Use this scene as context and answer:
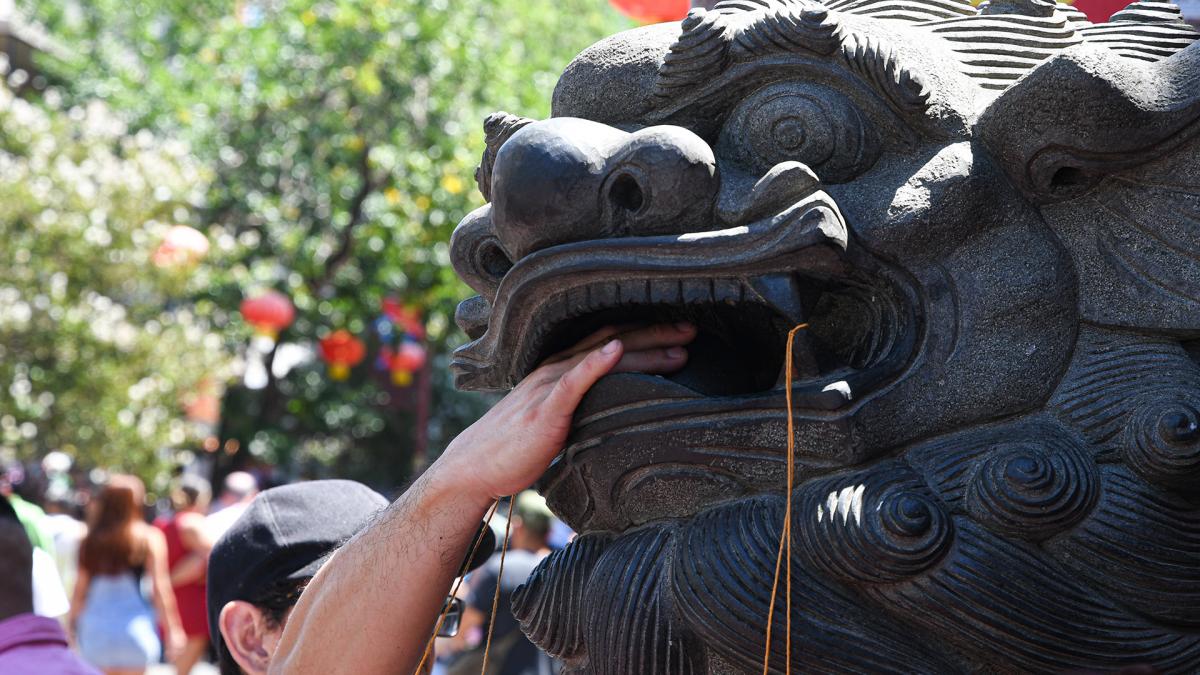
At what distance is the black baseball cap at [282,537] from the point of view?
2529 mm

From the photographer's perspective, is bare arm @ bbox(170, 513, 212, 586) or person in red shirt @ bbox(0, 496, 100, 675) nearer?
person in red shirt @ bbox(0, 496, 100, 675)

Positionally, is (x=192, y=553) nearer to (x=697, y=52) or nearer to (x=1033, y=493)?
(x=697, y=52)

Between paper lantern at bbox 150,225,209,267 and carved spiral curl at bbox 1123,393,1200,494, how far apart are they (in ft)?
39.0

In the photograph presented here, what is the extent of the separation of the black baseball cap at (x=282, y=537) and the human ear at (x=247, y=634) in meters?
0.02

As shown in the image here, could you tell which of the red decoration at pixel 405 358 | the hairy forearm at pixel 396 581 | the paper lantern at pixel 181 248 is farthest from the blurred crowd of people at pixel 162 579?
the red decoration at pixel 405 358

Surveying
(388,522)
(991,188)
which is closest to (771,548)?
(991,188)

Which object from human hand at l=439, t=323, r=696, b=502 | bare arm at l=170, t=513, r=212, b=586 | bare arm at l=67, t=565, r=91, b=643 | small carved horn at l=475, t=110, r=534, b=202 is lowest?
bare arm at l=170, t=513, r=212, b=586

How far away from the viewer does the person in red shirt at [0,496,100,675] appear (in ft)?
8.74

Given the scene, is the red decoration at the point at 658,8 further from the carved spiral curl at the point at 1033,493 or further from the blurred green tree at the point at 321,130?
the blurred green tree at the point at 321,130

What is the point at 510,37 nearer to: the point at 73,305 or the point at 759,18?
the point at 73,305

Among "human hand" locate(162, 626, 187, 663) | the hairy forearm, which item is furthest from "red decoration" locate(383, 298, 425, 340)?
the hairy forearm

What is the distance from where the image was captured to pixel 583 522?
1.79 m

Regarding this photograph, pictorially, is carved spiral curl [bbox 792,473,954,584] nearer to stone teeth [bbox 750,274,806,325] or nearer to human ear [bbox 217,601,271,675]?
stone teeth [bbox 750,274,806,325]

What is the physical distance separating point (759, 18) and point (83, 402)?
12.2 m
